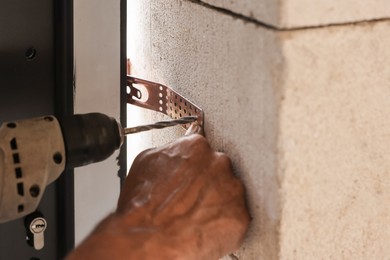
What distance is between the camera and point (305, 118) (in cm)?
87

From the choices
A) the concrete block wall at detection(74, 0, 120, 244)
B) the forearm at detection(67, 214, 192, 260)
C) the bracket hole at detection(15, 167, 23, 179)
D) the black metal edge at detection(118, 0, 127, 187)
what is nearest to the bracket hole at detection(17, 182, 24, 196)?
the bracket hole at detection(15, 167, 23, 179)

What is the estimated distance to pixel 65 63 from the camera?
1.19 metres

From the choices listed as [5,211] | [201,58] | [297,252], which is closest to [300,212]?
[297,252]

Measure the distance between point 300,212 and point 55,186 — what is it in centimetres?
55

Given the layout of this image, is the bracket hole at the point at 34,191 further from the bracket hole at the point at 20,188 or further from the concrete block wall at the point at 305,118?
the concrete block wall at the point at 305,118

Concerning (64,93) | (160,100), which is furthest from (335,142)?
(64,93)

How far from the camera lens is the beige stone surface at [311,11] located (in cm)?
82

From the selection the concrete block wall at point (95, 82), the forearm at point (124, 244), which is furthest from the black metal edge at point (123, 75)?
the forearm at point (124, 244)

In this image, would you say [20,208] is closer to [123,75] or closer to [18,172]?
[18,172]

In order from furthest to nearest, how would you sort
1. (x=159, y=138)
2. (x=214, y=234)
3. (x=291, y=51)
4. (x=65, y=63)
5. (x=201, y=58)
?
1. (x=159, y=138)
2. (x=65, y=63)
3. (x=201, y=58)
4. (x=214, y=234)
5. (x=291, y=51)

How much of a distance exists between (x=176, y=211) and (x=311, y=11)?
0.36 metres

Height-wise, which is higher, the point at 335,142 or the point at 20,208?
the point at 335,142

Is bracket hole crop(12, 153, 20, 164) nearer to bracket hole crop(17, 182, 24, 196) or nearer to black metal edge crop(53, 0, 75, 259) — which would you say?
bracket hole crop(17, 182, 24, 196)

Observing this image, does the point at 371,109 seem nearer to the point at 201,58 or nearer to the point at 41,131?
the point at 201,58
